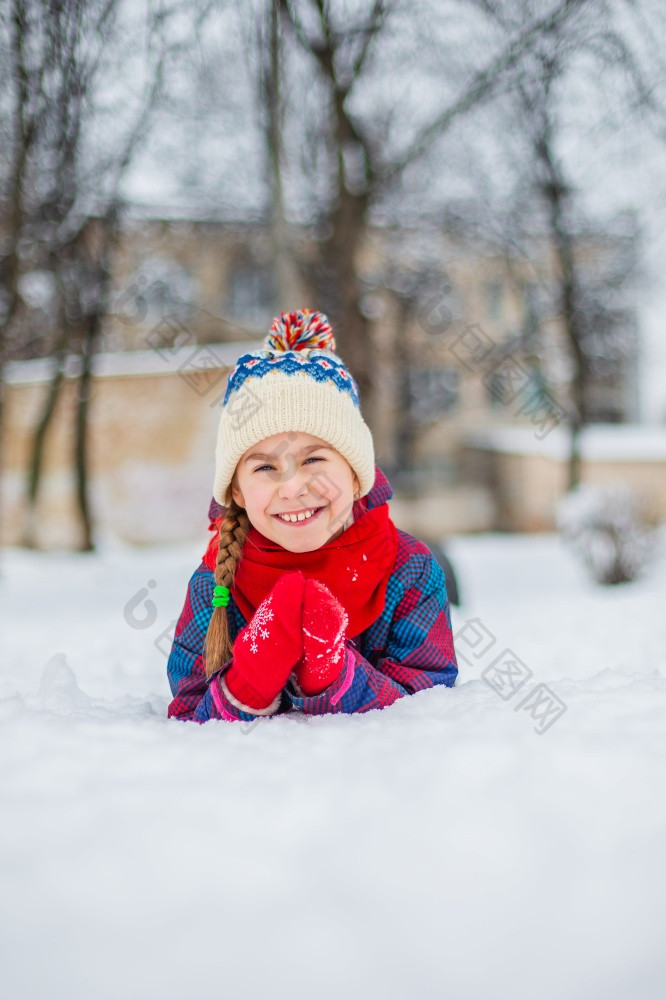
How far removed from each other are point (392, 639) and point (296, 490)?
17.6 inches

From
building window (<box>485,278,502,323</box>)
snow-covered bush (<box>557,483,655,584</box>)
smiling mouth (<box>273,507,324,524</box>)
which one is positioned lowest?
snow-covered bush (<box>557,483,655,584</box>)

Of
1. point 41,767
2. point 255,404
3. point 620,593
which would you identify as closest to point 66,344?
point 620,593

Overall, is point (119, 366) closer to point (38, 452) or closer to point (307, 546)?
point (38, 452)

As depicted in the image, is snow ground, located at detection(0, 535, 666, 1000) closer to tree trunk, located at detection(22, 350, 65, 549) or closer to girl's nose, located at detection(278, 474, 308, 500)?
girl's nose, located at detection(278, 474, 308, 500)

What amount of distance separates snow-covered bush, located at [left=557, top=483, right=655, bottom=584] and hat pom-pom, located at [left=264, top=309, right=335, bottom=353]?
5.46 meters

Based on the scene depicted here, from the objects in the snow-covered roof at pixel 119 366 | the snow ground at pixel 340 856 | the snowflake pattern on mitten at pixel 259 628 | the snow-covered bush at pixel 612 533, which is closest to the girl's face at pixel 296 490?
the snowflake pattern on mitten at pixel 259 628

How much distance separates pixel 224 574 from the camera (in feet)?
5.23

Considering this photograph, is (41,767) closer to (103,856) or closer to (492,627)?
(103,856)

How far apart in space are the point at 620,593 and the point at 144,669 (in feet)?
16.1

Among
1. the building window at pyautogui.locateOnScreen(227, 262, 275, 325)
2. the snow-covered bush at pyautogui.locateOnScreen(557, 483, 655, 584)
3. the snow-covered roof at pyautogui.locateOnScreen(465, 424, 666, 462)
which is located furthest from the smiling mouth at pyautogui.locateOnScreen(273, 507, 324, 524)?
the building window at pyautogui.locateOnScreen(227, 262, 275, 325)

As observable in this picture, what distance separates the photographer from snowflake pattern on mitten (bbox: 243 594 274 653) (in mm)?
1327

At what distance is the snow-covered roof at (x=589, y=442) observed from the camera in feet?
A: 44.4

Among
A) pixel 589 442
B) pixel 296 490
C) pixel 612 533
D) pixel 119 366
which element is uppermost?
pixel 119 366

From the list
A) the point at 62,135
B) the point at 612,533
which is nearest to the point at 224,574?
the point at 62,135
